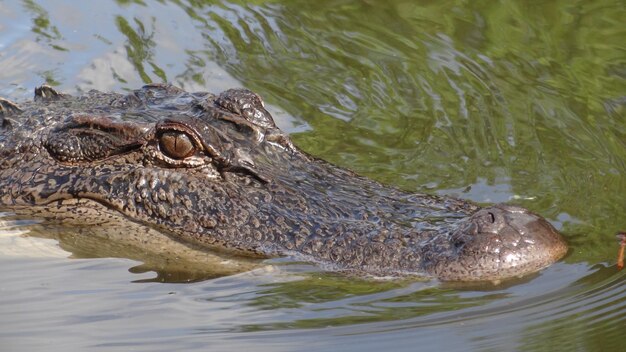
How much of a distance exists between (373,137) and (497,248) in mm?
2811

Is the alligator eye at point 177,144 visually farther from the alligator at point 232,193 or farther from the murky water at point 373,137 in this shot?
the murky water at point 373,137

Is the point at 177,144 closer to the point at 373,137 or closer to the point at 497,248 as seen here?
the point at 497,248

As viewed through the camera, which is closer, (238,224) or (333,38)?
(238,224)

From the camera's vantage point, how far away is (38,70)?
9.55 m

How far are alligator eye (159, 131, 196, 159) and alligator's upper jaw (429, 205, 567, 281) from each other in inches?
66.9

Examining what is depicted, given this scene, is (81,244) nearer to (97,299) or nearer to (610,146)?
(97,299)

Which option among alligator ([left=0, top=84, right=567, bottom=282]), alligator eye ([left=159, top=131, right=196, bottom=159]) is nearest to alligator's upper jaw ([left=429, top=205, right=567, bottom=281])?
alligator ([left=0, top=84, right=567, bottom=282])

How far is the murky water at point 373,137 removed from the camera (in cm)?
554

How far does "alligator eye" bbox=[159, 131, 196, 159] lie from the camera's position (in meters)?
6.53

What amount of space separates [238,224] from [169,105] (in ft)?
3.44

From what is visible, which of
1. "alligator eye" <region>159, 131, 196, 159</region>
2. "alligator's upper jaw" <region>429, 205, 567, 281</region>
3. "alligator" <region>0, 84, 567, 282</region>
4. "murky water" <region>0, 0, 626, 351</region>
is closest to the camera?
"murky water" <region>0, 0, 626, 351</region>

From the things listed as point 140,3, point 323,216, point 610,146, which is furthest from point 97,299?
point 140,3

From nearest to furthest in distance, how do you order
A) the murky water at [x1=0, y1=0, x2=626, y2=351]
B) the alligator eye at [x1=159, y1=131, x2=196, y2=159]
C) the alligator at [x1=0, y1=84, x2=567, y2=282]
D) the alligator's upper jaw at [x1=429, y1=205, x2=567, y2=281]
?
1. the murky water at [x1=0, y1=0, x2=626, y2=351]
2. the alligator's upper jaw at [x1=429, y1=205, x2=567, y2=281]
3. the alligator at [x1=0, y1=84, x2=567, y2=282]
4. the alligator eye at [x1=159, y1=131, x2=196, y2=159]

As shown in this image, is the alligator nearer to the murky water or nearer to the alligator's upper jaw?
the alligator's upper jaw
